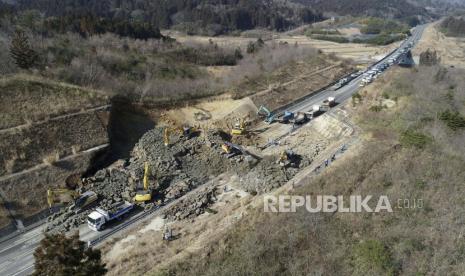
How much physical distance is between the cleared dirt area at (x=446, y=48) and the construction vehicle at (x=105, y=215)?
80.1 meters

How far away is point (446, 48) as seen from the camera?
103m

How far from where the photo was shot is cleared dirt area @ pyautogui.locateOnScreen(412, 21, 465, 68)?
86.8 metres

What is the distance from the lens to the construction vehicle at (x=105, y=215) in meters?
29.8

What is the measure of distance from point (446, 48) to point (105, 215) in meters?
106

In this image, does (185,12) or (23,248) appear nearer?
(23,248)

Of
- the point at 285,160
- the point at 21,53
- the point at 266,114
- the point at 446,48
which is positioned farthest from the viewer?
the point at 446,48

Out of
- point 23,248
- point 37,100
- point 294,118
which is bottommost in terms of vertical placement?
point 23,248

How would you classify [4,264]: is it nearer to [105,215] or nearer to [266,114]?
[105,215]

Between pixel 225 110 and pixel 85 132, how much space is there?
18.9 meters

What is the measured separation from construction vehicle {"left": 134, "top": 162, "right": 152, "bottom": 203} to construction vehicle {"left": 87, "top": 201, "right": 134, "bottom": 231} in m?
1.09

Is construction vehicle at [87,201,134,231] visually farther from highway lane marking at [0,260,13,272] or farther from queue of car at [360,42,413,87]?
queue of car at [360,42,413,87]

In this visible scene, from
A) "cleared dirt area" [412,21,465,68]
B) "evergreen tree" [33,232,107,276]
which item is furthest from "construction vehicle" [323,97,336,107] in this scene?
"cleared dirt area" [412,21,465,68]

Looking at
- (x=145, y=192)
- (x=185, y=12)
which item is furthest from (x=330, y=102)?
(x=185, y=12)

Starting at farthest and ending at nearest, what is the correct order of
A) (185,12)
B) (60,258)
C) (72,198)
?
(185,12), (72,198), (60,258)
